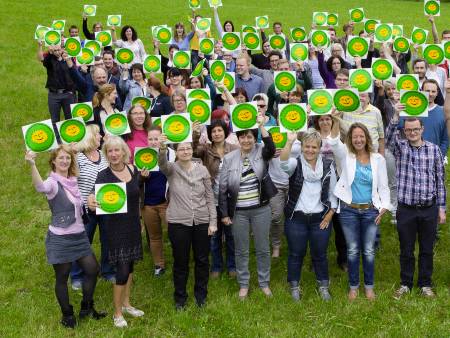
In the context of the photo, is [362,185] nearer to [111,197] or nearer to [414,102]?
[414,102]

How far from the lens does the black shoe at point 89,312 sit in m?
6.52

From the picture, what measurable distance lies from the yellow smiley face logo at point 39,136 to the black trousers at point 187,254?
1.69 m

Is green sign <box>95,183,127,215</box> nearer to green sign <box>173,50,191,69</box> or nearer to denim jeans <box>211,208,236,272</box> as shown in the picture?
denim jeans <box>211,208,236,272</box>

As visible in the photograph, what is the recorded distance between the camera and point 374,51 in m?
12.9

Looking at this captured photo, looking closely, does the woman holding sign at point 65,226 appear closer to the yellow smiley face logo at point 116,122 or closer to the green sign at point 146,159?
the green sign at point 146,159

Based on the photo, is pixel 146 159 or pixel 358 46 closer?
pixel 146 159

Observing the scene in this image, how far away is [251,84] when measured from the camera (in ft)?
32.4

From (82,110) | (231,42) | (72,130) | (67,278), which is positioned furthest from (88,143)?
(231,42)

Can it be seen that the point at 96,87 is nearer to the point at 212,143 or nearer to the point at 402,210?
the point at 212,143

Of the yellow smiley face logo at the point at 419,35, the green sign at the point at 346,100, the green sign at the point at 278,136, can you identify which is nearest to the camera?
the green sign at the point at 346,100

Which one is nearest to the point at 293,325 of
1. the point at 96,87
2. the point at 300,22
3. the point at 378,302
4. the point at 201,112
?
the point at 378,302

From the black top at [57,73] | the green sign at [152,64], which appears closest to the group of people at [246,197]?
the green sign at [152,64]

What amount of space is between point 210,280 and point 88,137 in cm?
245

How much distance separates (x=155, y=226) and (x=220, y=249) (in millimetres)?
938
